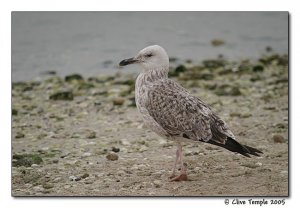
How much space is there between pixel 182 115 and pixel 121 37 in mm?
2605

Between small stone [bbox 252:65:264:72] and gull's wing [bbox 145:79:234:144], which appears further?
small stone [bbox 252:65:264:72]

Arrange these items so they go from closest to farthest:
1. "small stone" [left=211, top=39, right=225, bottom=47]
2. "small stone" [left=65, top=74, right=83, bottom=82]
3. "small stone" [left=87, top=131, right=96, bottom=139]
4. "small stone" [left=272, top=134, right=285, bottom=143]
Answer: "small stone" [left=272, top=134, right=285, bottom=143] → "small stone" [left=87, top=131, right=96, bottom=139] → "small stone" [left=65, top=74, right=83, bottom=82] → "small stone" [left=211, top=39, right=225, bottom=47]

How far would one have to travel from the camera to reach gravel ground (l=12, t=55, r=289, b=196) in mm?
7223

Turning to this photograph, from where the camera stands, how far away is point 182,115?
7.04 m

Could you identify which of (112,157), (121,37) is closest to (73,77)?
(121,37)

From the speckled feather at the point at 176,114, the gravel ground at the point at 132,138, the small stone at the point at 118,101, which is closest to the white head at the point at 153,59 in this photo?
the speckled feather at the point at 176,114

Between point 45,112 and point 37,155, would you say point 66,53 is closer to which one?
point 45,112

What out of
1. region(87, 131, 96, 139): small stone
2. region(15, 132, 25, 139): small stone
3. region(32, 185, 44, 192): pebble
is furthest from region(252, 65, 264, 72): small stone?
region(32, 185, 44, 192): pebble

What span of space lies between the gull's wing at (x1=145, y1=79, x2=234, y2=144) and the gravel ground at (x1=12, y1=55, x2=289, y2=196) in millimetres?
535

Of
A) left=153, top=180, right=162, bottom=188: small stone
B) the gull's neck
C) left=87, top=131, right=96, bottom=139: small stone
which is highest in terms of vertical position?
the gull's neck

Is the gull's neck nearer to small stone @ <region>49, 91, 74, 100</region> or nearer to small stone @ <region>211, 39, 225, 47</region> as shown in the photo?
small stone @ <region>49, 91, 74, 100</region>

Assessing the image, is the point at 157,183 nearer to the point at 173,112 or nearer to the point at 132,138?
the point at 173,112

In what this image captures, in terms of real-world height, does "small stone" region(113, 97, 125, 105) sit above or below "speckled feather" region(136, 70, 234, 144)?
above

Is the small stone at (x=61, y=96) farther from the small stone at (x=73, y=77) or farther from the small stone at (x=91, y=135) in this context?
the small stone at (x=91, y=135)
